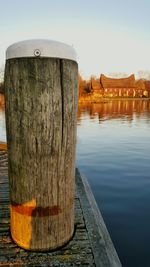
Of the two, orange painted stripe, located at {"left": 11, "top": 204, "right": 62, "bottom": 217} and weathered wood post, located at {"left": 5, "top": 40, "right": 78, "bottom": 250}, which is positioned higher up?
weathered wood post, located at {"left": 5, "top": 40, "right": 78, "bottom": 250}

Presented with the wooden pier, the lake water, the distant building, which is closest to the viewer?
the wooden pier

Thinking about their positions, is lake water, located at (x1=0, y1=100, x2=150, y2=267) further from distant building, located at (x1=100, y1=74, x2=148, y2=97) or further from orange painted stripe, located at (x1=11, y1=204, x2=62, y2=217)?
distant building, located at (x1=100, y1=74, x2=148, y2=97)

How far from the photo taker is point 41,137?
2451 millimetres

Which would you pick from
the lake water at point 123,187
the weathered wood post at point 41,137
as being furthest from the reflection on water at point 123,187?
the weathered wood post at point 41,137

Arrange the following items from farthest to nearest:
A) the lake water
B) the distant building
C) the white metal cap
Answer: the distant building, the lake water, the white metal cap

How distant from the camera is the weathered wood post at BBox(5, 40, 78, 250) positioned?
2354mm

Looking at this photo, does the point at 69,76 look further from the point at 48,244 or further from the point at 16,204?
the point at 48,244

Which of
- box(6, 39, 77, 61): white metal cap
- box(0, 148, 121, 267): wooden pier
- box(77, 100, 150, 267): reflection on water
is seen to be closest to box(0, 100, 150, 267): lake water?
box(77, 100, 150, 267): reflection on water

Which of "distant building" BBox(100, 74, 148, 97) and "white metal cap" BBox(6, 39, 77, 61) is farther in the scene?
"distant building" BBox(100, 74, 148, 97)

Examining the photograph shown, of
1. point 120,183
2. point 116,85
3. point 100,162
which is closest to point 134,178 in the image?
point 120,183

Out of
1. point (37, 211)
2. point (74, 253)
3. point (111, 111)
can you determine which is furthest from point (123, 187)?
point (111, 111)

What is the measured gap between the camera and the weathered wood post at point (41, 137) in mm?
2354

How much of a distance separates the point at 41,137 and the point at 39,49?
2.60ft

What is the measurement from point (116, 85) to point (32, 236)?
108839 millimetres
